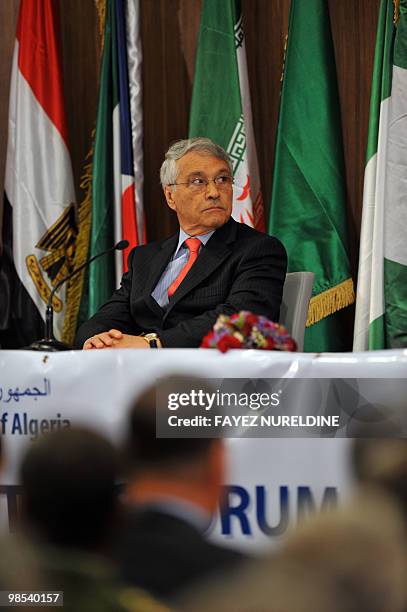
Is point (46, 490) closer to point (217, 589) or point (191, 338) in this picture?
point (217, 589)

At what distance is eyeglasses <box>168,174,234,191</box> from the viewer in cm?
299

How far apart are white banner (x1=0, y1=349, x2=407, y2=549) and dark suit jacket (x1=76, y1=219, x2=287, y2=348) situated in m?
1.13

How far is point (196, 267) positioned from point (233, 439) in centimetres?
156

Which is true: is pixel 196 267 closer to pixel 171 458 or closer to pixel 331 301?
pixel 331 301

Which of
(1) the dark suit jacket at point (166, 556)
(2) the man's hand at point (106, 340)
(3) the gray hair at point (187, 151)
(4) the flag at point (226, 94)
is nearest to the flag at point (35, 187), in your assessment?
(4) the flag at point (226, 94)

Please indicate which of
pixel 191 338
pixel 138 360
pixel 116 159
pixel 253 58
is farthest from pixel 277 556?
pixel 253 58

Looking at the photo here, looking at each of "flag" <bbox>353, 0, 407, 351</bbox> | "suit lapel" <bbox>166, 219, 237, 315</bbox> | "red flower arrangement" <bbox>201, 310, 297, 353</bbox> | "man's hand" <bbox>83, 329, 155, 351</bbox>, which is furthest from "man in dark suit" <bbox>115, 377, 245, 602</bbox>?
"flag" <bbox>353, 0, 407, 351</bbox>

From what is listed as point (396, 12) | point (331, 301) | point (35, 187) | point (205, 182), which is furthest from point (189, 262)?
point (396, 12)

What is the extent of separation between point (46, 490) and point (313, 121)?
110 inches

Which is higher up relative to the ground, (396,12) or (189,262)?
(396,12)

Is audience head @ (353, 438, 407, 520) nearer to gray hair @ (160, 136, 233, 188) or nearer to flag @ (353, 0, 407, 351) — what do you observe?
gray hair @ (160, 136, 233, 188)

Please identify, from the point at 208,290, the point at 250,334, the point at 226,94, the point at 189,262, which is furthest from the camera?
the point at 226,94

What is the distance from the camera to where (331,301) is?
143 inches

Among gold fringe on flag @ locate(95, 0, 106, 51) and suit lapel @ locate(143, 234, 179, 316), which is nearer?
suit lapel @ locate(143, 234, 179, 316)
